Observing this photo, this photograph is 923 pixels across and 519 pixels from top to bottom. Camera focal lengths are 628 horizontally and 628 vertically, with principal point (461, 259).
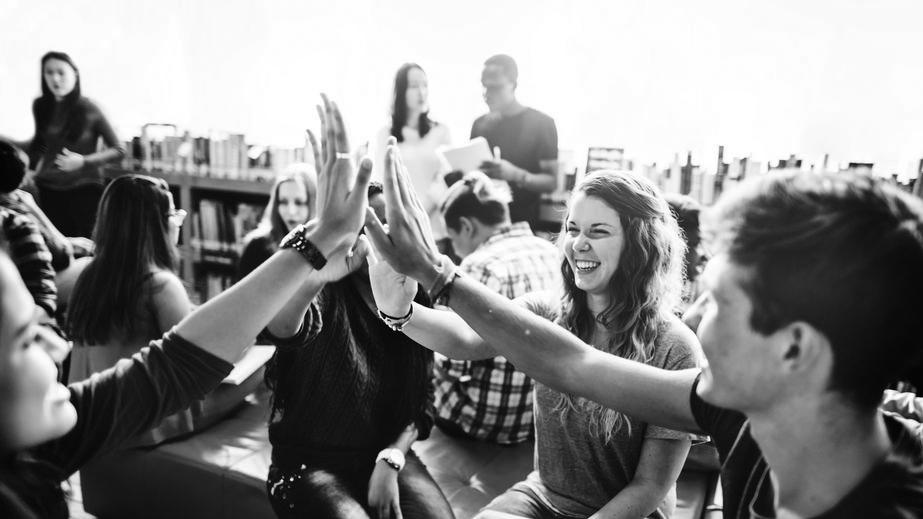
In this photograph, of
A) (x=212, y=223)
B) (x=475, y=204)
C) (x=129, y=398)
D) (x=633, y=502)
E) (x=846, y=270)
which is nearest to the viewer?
(x=846, y=270)

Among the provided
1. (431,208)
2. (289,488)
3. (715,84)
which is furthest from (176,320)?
(715,84)

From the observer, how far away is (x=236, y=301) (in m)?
0.94

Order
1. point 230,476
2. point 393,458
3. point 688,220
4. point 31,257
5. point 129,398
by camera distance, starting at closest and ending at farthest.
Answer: point 129,398 → point 393,458 → point 230,476 → point 31,257 → point 688,220

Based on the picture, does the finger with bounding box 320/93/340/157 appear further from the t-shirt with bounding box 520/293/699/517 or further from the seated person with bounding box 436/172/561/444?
the seated person with bounding box 436/172/561/444

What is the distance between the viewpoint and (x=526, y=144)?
3398 millimetres

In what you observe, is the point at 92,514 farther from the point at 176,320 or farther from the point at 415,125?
the point at 415,125

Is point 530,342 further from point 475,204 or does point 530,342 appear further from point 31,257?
point 31,257

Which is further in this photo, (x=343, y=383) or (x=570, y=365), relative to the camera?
(x=343, y=383)

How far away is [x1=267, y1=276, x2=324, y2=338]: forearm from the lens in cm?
138

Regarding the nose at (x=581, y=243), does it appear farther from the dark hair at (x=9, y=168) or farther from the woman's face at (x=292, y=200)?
the dark hair at (x=9, y=168)

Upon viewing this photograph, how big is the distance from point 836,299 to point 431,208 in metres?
2.76

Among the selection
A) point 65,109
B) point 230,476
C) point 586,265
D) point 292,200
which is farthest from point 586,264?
point 65,109

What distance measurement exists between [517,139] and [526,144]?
0.19 ft

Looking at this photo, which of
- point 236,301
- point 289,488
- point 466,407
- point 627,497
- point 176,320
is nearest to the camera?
point 236,301
